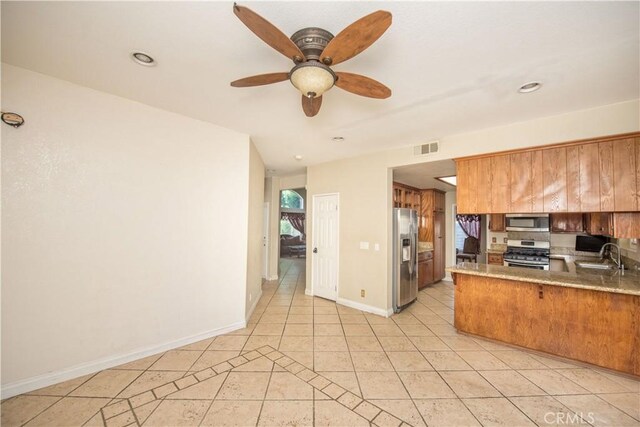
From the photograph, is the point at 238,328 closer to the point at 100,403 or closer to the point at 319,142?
the point at 100,403

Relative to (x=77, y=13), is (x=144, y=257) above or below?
below

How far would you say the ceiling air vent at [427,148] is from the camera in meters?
3.64

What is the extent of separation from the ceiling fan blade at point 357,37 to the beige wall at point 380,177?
2656 millimetres

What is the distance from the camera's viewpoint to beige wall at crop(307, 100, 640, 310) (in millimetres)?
2729

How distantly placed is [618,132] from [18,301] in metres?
5.90

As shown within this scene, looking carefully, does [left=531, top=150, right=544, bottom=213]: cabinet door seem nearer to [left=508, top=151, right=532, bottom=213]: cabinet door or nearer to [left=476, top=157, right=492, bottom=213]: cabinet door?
[left=508, top=151, right=532, bottom=213]: cabinet door

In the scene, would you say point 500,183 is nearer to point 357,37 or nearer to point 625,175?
point 625,175

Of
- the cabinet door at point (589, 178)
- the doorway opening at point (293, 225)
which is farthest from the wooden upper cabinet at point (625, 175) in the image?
the doorway opening at point (293, 225)

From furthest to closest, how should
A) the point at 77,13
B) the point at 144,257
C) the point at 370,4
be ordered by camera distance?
the point at 144,257, the point at 77,13, the point at 370,4

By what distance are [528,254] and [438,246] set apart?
70.4 inches

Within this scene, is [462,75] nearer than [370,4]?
No

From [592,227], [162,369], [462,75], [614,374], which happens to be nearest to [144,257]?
[162,369]

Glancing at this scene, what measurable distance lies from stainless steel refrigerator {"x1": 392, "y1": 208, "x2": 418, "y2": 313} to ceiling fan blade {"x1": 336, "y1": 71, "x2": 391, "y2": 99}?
2.75 m

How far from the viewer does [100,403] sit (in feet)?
6.81
